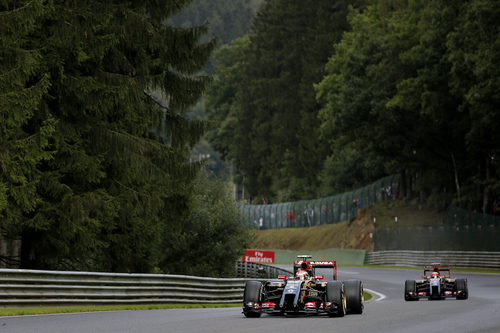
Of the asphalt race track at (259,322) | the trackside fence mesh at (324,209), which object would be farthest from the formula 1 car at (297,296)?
the trackside fence mesh at (324,209)

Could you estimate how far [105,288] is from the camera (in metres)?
19.5

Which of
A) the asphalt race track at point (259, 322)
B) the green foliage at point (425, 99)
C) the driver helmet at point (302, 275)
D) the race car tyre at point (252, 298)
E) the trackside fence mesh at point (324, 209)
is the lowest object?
the asphalt race track at point (259, 322)

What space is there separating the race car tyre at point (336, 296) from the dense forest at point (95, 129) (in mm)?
7198

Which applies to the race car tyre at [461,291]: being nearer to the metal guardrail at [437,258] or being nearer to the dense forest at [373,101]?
the dense forest at [373,101]

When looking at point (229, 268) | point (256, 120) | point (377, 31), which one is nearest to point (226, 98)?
point (256, 120)

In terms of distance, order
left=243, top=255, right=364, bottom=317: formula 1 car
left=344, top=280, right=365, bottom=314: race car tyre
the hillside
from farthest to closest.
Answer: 1. the hillside
2. left=344, top=280, right=365, bottom=314: race car tyre
3. left=243, top=255, right=364, bottom=317: formula 1 car

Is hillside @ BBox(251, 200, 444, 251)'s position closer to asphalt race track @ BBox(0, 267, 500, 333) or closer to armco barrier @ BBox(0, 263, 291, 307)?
armco barrier @ BBox(0, 263, 291, 307)

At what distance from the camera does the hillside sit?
67062 mm

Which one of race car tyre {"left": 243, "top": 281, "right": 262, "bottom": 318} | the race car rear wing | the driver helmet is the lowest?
race car tyre {"left": 243, "top": 281, "right": 262, "bottom": 318}

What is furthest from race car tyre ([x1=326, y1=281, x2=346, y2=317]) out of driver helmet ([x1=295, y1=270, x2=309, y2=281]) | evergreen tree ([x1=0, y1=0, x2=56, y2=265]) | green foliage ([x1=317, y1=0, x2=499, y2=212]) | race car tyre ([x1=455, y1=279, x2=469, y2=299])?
green foliage ([x1=317, y1=0, x2=499, y2=212])

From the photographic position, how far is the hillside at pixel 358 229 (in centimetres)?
6706

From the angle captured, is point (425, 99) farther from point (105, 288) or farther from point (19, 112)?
point (19, 112)

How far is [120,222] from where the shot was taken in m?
23.8

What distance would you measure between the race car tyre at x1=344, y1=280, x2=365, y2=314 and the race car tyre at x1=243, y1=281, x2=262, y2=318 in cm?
210
